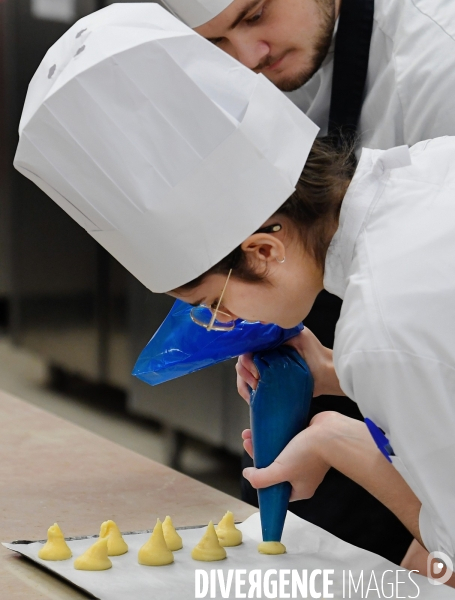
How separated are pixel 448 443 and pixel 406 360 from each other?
3.3 inches

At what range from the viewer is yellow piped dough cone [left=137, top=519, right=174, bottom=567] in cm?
92

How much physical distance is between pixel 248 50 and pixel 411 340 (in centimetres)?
62

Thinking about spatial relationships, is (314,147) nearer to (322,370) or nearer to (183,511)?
(322,370)

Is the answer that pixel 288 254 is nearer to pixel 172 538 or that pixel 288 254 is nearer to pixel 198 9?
pixel 172 538

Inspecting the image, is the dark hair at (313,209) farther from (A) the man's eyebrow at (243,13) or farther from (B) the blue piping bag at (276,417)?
(A) the man's eyebrow at (243,13)

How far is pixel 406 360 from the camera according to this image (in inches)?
31.0

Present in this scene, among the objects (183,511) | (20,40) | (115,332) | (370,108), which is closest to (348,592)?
(183,511)

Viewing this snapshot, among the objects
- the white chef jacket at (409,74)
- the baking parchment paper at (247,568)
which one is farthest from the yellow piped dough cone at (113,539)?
the white chef jacket at (409,74)

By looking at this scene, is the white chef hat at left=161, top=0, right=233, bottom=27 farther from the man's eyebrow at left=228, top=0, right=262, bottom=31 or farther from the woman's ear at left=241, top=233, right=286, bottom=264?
the woman's ear at left=241, top=233, right=286, bottom=264

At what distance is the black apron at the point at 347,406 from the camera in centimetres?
127

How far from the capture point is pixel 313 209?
0.91m

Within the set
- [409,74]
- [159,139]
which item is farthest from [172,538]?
[409,74]

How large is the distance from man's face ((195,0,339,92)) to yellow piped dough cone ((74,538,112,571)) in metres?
0.70

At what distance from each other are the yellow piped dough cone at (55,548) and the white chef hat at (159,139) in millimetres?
296
